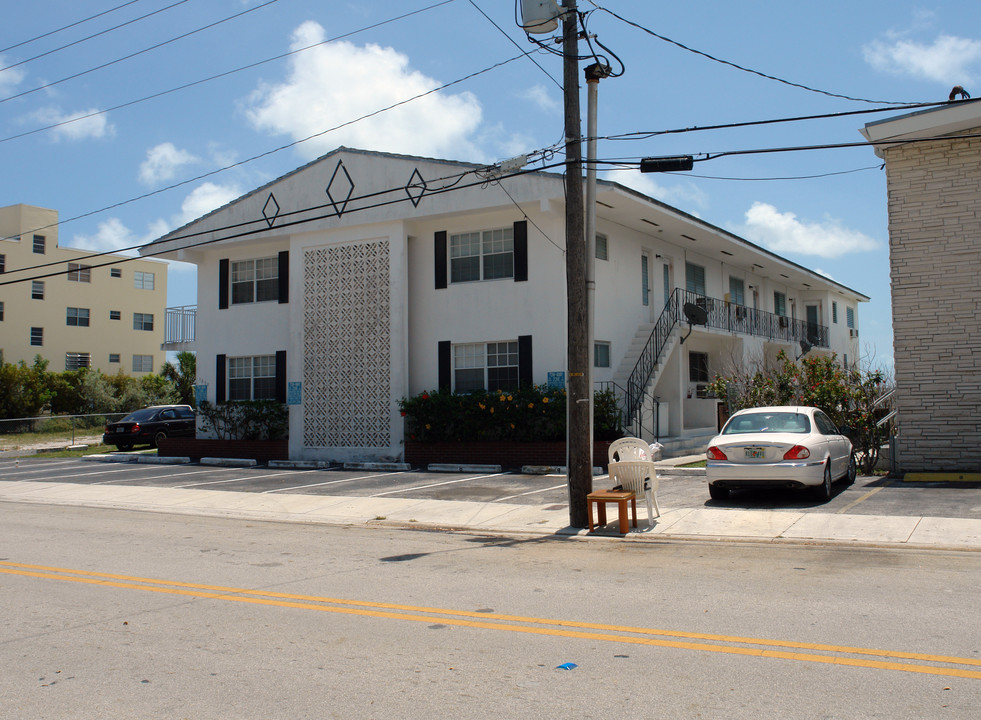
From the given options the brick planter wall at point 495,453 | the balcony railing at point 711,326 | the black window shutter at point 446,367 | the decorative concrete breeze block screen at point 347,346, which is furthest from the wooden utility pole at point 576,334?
the decorative concrete breeze block screen at point 347,346

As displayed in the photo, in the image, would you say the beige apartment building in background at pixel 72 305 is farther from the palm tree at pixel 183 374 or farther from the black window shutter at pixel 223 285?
the black window shutter at pixel 223 285

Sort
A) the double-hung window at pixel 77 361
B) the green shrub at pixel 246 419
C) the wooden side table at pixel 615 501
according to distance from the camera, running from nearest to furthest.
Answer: the wooden side table at pixel 615 501
the green shrub at pixel 246 419
the double-hung window at pixel 77 361

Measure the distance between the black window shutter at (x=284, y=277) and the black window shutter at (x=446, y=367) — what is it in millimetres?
5583

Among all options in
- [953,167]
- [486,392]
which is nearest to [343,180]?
[486,392]

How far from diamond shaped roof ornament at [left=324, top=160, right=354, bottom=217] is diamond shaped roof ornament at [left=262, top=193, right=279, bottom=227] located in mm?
1916

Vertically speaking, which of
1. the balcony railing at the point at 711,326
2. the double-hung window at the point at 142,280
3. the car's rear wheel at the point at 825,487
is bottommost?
the car's rear wheel at the point at 825,487

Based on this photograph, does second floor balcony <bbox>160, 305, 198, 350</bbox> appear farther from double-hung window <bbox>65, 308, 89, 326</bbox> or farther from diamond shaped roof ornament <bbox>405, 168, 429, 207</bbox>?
double-hung window <bbox>65, 308, 89, 326</bbox>

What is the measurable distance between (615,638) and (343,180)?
19061 millimetres

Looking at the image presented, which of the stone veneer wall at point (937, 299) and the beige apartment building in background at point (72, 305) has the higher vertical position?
the beige apartment building in background at point (72, 305)

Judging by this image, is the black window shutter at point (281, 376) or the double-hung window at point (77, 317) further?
the double-hung window at point (77, 317)

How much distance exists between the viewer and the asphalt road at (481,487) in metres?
12.5

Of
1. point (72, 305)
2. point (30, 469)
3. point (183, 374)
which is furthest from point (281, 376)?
point (72, 305)

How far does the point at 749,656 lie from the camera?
5.49 metres

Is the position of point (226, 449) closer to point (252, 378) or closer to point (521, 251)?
point (252, 378)
